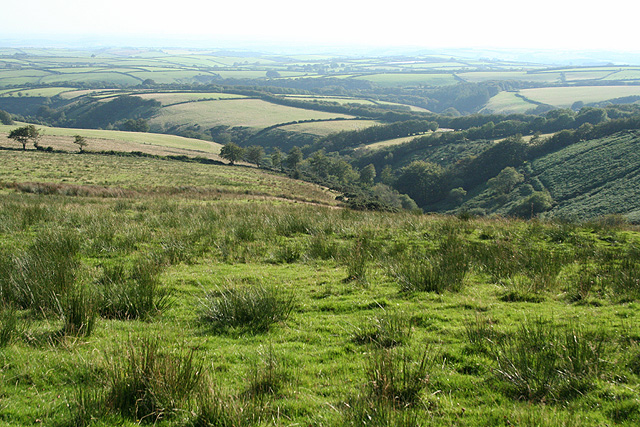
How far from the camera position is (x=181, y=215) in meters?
13.8

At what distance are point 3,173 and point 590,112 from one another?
119607 millimetres

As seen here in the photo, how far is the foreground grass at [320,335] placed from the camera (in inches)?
136

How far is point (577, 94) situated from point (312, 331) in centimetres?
21197

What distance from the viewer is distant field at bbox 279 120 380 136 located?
123 meters

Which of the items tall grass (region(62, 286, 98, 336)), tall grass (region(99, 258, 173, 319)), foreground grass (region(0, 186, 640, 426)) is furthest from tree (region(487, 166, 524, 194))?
tall grass (region(62, 286, 98, 336))

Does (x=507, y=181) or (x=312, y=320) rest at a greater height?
(x=312, y=320)

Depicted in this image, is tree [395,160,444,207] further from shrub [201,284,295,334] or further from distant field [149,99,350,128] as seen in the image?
shrub [201,284,295,334]

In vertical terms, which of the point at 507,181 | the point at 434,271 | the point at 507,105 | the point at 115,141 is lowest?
the point at 507,181

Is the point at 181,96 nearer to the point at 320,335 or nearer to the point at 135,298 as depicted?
the point at 135,298

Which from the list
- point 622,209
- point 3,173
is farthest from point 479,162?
point 3,173

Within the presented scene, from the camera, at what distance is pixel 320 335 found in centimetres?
528

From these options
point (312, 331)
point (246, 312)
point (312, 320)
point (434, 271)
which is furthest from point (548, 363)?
point (246, 312)

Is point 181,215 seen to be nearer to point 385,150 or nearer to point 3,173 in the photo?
point 3,173

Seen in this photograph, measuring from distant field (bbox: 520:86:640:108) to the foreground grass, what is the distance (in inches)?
7056
